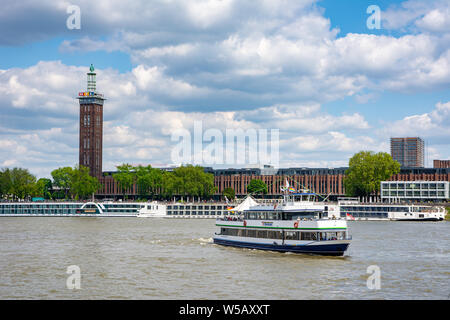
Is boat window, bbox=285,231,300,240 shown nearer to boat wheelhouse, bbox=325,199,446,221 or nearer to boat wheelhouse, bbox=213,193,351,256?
boat wheelhouse, bbox=213,193,351,256

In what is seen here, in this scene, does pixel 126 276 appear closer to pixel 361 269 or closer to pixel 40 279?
pixel 40 279

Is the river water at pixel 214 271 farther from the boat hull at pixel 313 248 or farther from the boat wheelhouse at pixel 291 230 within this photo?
the boat wheelhouse at pixel 291 230

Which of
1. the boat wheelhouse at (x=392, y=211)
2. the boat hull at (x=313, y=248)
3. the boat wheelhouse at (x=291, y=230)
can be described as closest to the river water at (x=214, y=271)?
the boat hull at (x=313, y=248)

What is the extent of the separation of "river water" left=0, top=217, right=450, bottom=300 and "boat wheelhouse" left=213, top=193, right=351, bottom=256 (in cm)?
139

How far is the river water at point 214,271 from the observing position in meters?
43.5

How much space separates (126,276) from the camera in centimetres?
5122

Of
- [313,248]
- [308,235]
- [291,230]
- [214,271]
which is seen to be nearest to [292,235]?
[291,230]

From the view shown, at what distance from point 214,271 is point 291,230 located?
52.8ft

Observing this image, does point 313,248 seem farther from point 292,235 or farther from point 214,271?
point 214,271

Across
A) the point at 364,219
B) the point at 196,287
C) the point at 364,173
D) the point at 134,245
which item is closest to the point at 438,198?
the point at 364,173

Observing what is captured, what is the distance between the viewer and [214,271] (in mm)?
54219

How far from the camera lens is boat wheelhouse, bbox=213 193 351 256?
6425 cm
